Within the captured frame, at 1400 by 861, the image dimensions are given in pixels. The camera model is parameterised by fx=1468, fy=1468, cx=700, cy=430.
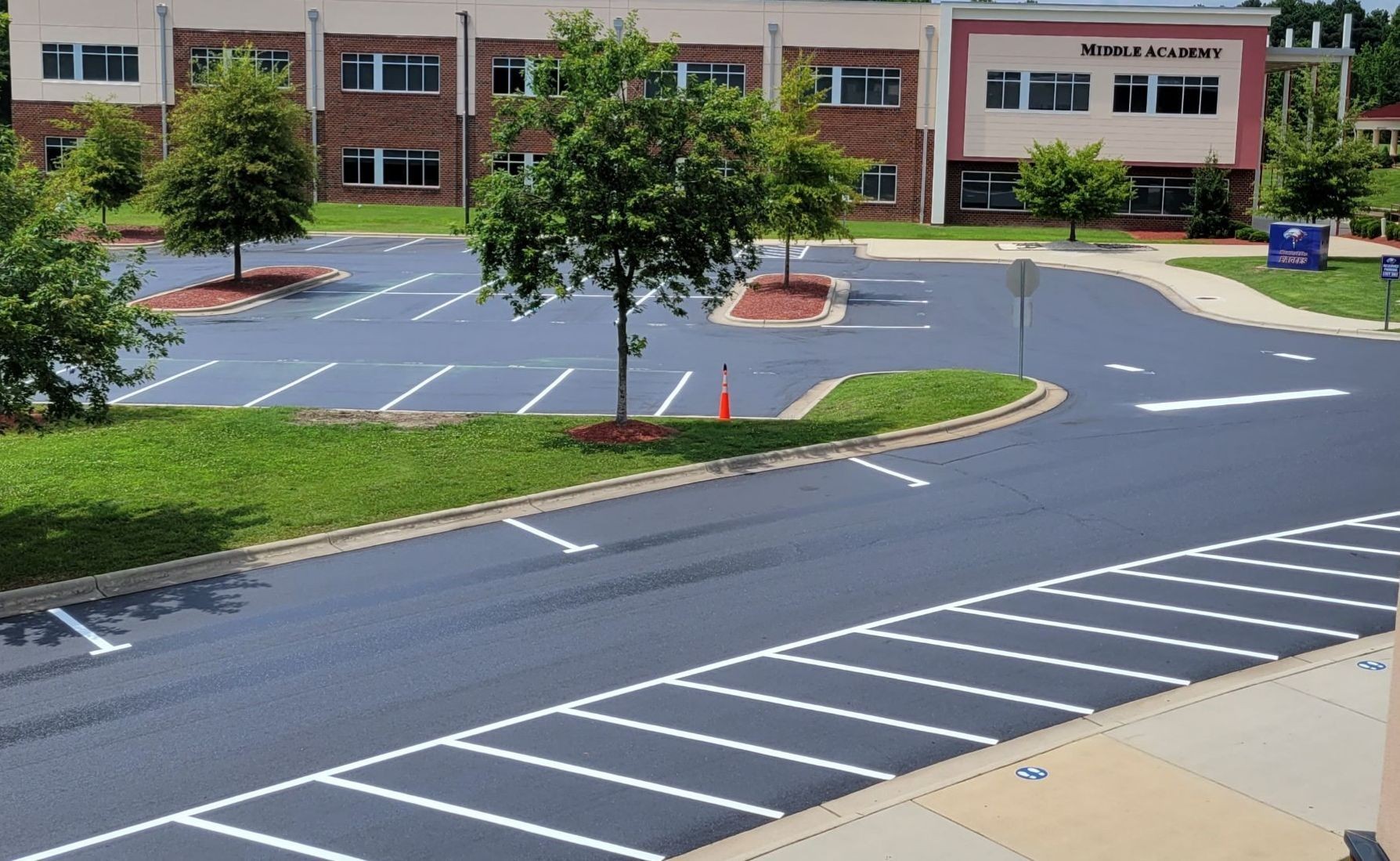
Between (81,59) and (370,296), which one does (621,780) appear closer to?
(370,296)

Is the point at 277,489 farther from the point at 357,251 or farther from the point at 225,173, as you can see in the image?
the point at 357,251

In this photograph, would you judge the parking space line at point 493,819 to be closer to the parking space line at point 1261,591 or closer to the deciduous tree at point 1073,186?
the parking space line at point 1261,591

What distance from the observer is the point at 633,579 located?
1520 cm

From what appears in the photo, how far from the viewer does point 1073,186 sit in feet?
176

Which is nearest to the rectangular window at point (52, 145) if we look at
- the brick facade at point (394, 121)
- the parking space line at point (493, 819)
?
the brick facade at point (394, 121)

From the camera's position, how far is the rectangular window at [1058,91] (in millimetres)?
58906

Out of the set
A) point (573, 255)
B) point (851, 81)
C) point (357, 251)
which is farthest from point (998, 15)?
point (573, 255)

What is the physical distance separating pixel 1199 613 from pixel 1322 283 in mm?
31247

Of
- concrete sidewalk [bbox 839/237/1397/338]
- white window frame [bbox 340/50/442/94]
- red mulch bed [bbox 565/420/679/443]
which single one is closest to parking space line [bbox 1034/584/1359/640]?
red mulch bed [bbox 565/420/679/443]

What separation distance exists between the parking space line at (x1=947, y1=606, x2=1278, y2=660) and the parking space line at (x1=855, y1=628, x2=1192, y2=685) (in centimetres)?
85

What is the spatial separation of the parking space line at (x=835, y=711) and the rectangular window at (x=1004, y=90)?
2010 inches

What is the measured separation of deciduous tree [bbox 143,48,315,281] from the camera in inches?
1597

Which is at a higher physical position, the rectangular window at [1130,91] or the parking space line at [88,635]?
the rectangular window at [1130,91]

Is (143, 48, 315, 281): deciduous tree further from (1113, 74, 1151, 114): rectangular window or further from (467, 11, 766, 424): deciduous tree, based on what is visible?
(1113, 74, 1151, 114): rectangular window
